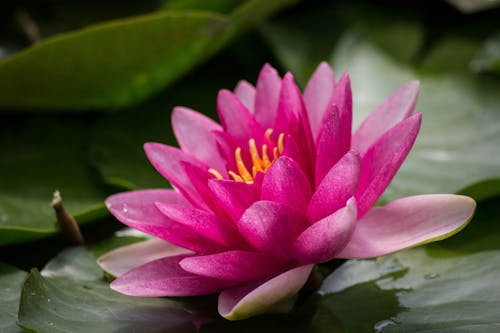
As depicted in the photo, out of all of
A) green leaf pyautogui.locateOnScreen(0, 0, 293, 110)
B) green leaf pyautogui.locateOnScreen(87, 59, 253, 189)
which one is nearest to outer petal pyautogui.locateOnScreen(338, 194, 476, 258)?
green leaf pyautogui.locateOnScreen(87, 59, 253, 189)

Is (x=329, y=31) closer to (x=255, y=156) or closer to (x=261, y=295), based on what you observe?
(x=255, y=156)

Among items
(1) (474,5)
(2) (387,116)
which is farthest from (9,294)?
(1) (474,5)

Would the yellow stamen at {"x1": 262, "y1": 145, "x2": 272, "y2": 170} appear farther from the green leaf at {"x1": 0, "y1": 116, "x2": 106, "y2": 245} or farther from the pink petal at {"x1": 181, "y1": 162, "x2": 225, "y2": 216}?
the green leaf at {"x1": 0, "y1": 116, "x2": 106, "y2": 245}

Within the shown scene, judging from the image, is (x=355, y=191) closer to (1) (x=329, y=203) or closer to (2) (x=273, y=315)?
(1) (x=329, y=203)

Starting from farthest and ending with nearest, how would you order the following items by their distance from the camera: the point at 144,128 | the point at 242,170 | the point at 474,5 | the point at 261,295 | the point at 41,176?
1. the point at 474,5
2. the point at 144,128
3. the point at 41,176
4. the point at 242,170
5. the point at 261,295

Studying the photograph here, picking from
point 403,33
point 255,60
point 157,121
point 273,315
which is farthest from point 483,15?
point 273,315

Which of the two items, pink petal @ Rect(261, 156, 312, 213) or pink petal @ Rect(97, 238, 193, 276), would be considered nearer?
pink petal @ Rect(261, 156, 312, 213)

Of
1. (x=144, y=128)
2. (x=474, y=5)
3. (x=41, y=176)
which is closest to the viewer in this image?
(x=41, y=176)
